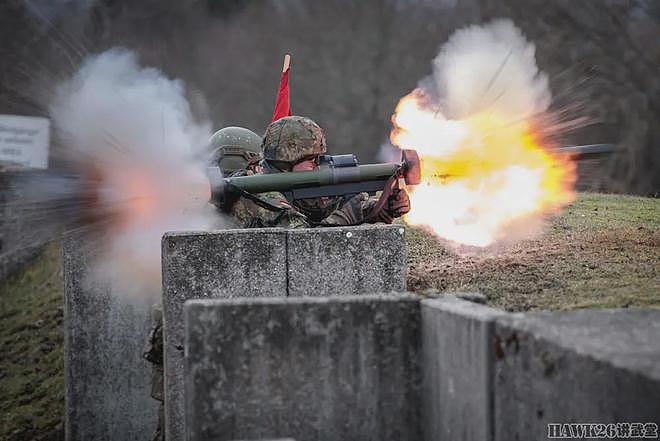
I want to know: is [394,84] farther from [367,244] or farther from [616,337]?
[616,337]

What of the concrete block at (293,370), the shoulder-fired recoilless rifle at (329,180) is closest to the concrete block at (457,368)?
the concrete block at (293,370)

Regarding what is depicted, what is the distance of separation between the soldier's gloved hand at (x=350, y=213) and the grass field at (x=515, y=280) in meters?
0.69

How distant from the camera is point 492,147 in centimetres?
743

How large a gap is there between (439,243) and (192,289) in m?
3.54

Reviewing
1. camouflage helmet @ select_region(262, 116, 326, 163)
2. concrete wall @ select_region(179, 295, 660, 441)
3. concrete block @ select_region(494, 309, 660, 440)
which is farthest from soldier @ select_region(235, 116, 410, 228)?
concrete block @ select_region(494, 309, 660, 440)

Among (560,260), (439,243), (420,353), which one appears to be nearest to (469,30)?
(439,243)

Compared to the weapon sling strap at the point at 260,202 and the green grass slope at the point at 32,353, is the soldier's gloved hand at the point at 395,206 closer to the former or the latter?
the weapon sling strap at the point at 260,202

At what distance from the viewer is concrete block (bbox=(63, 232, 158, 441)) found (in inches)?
309

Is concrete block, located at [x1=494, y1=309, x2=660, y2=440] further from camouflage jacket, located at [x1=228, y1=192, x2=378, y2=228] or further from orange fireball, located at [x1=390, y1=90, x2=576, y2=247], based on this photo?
orange fireball, located at [x1=390, y1=90, x2=576, y2=247]

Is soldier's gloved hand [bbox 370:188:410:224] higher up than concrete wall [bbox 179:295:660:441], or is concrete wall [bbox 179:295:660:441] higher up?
soldier's gloved hand [bbox 370:188:410:224]

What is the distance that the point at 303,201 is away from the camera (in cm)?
680

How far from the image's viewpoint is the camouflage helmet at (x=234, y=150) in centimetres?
811

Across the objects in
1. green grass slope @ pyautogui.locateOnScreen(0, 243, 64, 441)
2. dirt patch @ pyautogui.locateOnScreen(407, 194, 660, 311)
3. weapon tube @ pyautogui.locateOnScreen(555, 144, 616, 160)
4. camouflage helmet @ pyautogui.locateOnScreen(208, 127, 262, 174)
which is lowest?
green grass slope @ pyautogui.locateOnScreen(0, 243, 64, 441)

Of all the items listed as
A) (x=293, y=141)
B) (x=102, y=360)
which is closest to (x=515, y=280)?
(x=293, y=141)
